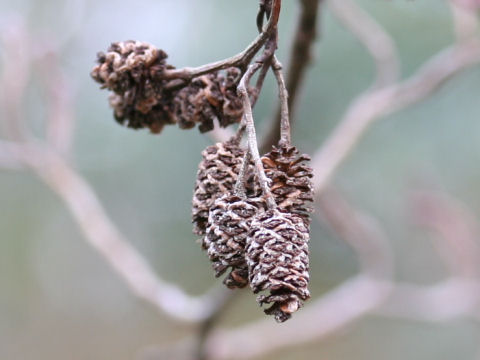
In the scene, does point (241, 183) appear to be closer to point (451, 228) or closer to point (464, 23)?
point (464, 23)

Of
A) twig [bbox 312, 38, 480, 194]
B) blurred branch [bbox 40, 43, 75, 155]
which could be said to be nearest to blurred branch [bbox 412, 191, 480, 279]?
twig [bbox 312, 38, 480, 194]

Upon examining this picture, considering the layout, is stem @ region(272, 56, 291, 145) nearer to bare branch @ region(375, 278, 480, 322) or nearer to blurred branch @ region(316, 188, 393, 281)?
blurred branch @ region(316, 188, 393, 281)

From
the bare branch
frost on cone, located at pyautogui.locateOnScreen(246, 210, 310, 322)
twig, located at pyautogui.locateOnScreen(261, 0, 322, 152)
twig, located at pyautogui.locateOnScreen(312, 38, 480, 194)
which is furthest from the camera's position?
the bare branch

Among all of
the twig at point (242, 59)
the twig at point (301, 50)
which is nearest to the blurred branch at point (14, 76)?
the twig at point (301, 50)

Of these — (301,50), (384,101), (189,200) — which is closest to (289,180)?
(301,50)

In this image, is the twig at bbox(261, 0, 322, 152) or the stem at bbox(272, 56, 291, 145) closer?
the stem at bbox(272, 56, 291, 145)

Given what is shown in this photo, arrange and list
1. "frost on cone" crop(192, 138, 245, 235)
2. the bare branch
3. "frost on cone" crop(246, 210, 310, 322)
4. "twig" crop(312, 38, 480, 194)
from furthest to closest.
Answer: the bare branch, "twig" crop(312, 38, 480, 194), "frost on cone" crop(192, 138, 245, 235), "frost on cone" crop(246, 210, 310, 322)
